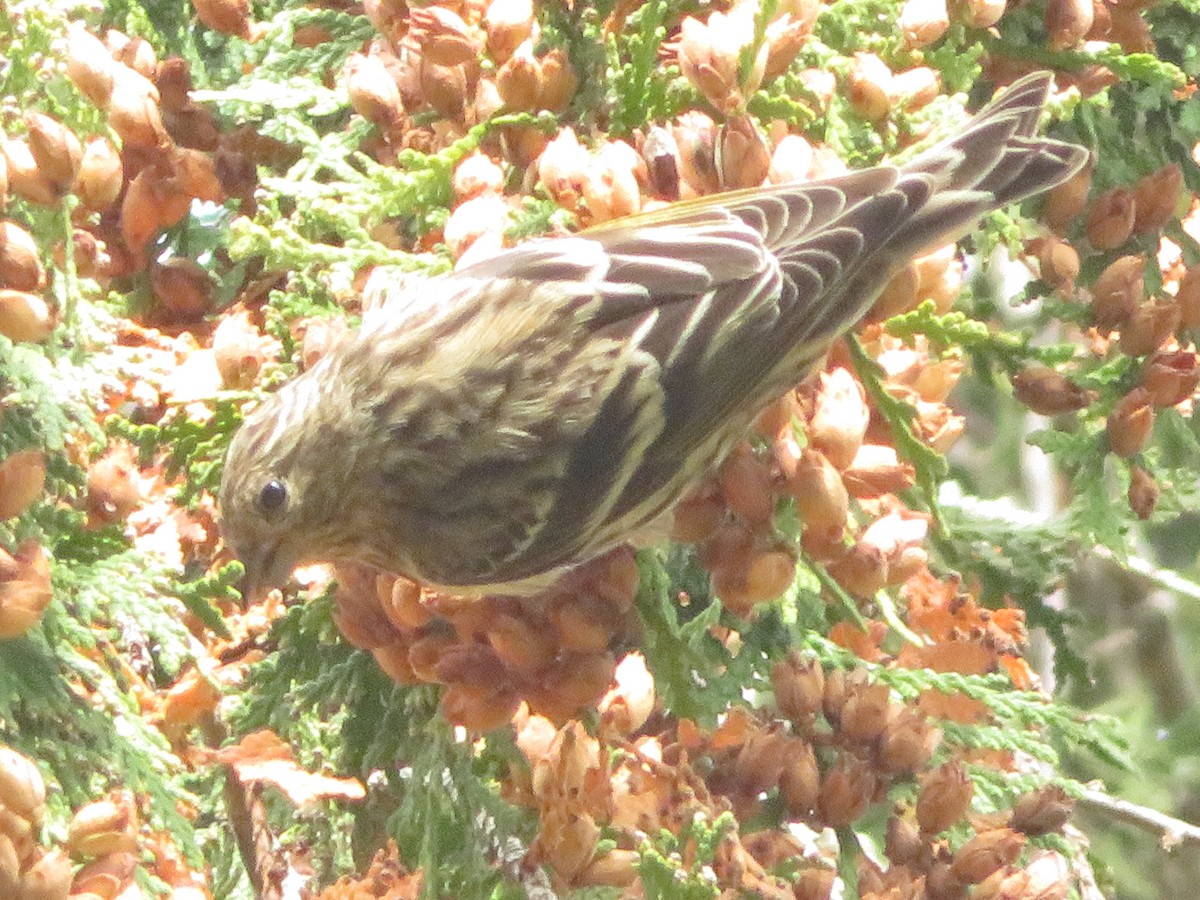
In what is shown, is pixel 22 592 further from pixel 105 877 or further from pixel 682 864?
pixel 682 864

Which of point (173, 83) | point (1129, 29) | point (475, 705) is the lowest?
point (475, 705)

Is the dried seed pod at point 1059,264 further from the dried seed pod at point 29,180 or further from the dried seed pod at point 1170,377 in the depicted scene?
the dried seed pod at point 29,180

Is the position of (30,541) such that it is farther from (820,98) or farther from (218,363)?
(820,98)

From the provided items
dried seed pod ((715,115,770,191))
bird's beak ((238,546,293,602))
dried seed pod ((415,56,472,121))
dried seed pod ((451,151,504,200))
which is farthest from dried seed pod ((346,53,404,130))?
bird's beak ((238,546,293,602))

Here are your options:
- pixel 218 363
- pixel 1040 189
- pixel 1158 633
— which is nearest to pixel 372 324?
pixel 218 363

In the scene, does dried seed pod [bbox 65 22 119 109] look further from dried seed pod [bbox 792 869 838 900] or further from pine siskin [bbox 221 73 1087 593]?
dried seed pod [bbox 792 869 838 900]

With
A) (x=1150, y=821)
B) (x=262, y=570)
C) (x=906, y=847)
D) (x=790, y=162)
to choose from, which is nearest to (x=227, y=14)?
(x=262, y=570)
